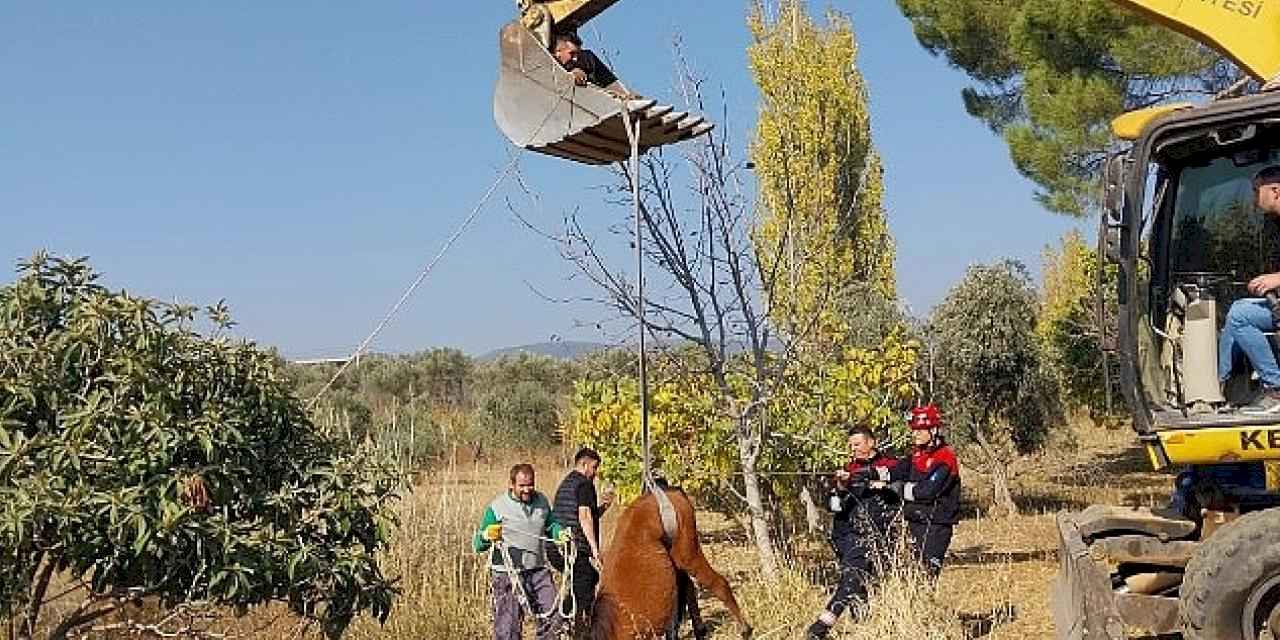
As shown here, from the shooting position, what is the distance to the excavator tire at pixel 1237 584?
5.21 meters

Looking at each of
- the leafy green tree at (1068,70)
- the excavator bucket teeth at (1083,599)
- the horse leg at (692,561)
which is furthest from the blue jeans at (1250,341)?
the leafy green tree at (1068,70)

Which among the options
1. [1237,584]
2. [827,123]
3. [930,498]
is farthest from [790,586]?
[827,123]

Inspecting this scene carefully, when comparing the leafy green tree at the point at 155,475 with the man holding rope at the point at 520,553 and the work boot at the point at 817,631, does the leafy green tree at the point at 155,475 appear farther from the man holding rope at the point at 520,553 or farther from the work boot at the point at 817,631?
the work boot at the point at 817,631

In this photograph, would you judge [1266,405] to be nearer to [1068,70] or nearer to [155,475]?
[155,475]

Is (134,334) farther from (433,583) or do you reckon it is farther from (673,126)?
(433,583)

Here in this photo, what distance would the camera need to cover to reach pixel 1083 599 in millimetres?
5891

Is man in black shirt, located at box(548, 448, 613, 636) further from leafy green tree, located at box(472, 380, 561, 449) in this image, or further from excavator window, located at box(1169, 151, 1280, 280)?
leafy green tree, located at box(472, 380, 561, 449)

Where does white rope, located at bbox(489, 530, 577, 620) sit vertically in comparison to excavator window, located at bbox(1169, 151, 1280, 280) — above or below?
below

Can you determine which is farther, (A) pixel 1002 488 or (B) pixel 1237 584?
(A) pixel 1002 488

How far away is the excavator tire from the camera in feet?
17.1

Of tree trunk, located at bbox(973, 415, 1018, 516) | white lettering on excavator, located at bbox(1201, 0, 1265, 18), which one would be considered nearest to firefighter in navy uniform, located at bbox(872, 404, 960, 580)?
white lettering on excavator, located at bbox(1201, 0, 1265, 18)

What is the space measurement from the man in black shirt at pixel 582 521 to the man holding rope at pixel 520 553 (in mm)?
124

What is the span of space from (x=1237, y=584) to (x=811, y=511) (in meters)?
6.67

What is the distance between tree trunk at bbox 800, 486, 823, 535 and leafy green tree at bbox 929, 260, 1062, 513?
4.48 metres
